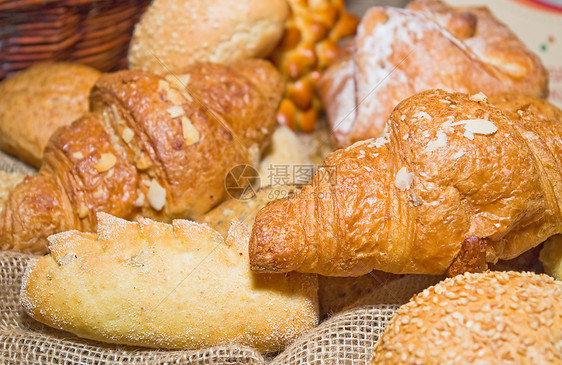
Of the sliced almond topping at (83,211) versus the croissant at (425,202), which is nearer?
the croissant at (425,202)

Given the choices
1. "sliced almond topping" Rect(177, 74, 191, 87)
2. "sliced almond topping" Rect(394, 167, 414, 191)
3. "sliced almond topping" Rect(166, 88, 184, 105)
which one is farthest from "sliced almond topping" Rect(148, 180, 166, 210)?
"sliced almond topping" Rect(394, 167, 414, 191)

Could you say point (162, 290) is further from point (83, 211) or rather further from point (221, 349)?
point (83, 211)

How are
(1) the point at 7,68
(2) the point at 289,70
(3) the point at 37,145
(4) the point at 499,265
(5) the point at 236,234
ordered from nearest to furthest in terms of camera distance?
(5) the point at 236,234, (4) the point at 499,265, (3) the point at 37,145, (1) the point at 7,68, (2) the point at 289,70

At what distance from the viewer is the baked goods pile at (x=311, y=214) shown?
1.36 meters

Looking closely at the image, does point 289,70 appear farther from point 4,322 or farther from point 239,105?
point 4,322

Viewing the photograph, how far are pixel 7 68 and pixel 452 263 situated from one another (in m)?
1.88

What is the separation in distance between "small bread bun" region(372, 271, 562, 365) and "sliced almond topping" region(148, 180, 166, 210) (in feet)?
2.65

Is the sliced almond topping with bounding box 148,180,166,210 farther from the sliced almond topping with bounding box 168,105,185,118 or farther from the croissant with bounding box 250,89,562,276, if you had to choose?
the croissant with bounding box 250,89,562,276

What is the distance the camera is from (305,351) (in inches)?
57.3

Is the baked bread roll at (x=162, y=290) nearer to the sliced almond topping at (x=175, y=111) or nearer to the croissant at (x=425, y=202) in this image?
the croissant at (x=425, y=202)

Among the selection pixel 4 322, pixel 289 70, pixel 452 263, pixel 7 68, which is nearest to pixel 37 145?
pixel 7 68

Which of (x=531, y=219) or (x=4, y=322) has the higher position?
(x=531, y=219)

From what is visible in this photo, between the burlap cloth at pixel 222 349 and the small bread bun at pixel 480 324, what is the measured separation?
0.14 metres

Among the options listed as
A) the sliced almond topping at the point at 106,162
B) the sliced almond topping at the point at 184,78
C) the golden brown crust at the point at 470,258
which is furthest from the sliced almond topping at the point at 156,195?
the golden brown crust at the point at 470,258
